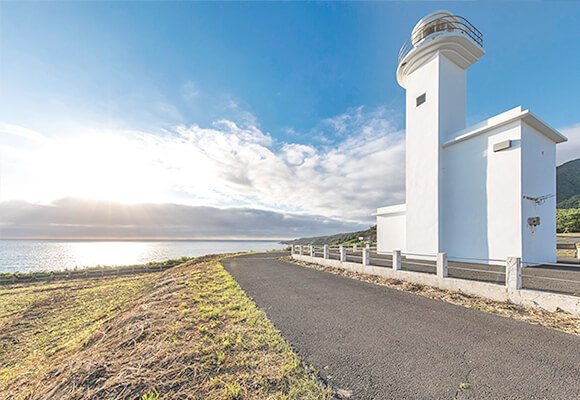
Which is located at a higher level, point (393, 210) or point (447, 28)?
point (447, 28)

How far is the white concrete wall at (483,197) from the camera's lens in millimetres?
8492

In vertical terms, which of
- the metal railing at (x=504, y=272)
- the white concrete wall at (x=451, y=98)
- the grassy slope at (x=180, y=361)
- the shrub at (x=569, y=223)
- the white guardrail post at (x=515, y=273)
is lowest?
the grassy slope at (x=180, y=361)

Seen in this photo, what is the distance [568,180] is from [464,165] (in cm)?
7305

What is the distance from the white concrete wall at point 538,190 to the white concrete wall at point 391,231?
17.2 ft

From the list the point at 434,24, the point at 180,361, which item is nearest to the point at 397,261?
the point at 180,361

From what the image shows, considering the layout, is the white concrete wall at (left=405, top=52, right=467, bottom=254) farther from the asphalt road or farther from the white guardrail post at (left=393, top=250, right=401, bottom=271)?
the asphalt road

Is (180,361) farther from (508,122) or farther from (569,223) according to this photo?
(569,223)

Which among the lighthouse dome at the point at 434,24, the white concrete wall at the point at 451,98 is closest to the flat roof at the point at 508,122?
the white concrete wall at the point at 451,98

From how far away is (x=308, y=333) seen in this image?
391 centimetres

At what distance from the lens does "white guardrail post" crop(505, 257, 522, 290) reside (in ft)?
16.4

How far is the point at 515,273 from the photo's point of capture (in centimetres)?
503

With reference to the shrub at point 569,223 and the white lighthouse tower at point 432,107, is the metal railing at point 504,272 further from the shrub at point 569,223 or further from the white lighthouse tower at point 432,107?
the shrub at point 569,223

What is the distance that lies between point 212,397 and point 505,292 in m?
6.08

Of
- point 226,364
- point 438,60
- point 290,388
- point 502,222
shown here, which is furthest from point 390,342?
point 438,60
